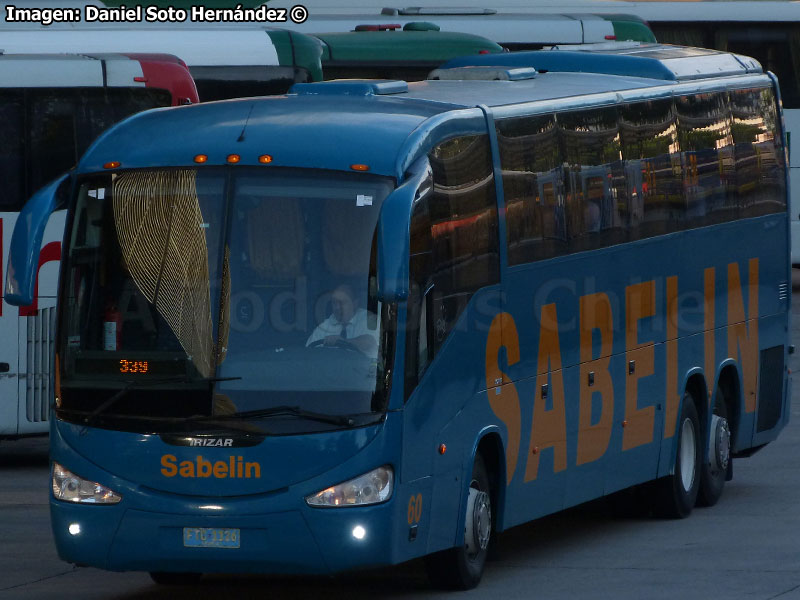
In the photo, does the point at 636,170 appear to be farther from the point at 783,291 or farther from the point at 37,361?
the point at 37,361

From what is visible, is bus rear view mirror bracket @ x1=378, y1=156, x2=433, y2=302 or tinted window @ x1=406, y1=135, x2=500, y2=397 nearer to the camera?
bus rear view mirror bracket @ x1=378, y1=156, x2=433, y2=302

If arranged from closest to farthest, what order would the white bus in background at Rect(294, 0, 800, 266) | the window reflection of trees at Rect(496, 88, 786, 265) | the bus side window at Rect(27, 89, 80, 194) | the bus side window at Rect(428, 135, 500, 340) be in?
the bus side window at Rect(428, 135, 500, 340) < the window reflection of trees at Rect(496, 88, 786, 265) < the bus side window at Rect(27, 89, 80, 194) < the white bus in background at Rect(294, 0, 800, 266)

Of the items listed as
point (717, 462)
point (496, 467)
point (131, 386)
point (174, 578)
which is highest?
point (131, 386)

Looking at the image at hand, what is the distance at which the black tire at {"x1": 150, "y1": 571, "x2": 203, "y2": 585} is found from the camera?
36.7 ft

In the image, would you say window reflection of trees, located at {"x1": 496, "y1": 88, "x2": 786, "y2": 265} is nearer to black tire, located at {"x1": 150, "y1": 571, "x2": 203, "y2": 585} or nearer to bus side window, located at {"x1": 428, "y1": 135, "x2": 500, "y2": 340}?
bus side window, located at {"x1": 428, "y1": 135, "x2": 500, "y2": 340}

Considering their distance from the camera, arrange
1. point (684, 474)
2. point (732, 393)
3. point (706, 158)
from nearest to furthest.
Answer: point (684, 474) < point (706, 158) < point (732, 393)

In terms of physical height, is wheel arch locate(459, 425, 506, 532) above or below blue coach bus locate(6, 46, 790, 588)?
below

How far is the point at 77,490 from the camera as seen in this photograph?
32.6 feet

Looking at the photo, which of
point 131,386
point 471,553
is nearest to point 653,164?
point 471,553

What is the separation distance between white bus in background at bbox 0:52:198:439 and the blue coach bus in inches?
202

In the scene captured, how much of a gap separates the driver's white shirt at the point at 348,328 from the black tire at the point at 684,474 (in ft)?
15.1

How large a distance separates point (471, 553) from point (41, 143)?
702cm

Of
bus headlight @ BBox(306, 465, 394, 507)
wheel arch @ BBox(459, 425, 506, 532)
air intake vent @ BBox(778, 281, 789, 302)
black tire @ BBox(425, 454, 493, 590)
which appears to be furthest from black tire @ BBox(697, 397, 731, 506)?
bus headlight @ BBox(306, 465, 394, 507)

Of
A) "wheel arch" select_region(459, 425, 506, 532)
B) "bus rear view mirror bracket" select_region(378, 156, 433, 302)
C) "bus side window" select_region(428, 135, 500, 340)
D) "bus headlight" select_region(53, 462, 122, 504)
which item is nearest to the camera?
"bus rear view mirror bracket" select_region(378, 156, 433, 302)
